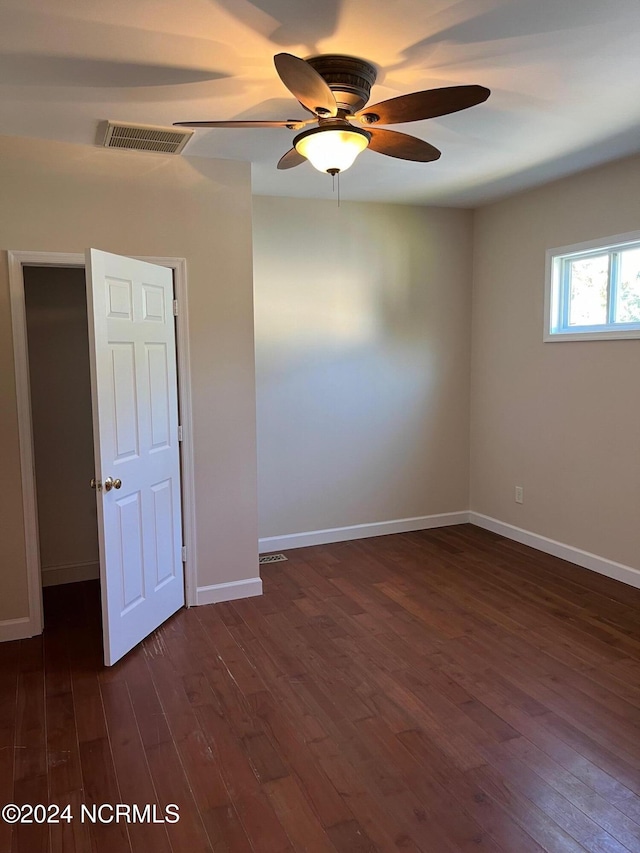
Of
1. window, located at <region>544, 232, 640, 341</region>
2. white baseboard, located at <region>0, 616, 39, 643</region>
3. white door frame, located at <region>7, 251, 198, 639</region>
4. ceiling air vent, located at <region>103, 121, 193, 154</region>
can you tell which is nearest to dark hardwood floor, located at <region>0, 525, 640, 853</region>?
white baseboard, located at <region>0, 616, 39, 643</region>

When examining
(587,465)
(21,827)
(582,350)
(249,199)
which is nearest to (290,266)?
(249,199)

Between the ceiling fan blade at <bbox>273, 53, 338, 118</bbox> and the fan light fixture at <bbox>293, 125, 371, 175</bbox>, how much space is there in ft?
0.25

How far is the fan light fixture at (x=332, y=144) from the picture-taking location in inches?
86.7

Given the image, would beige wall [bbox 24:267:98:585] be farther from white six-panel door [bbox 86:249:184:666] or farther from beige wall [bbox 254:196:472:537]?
beige wall [bbox 254:196:472:537]

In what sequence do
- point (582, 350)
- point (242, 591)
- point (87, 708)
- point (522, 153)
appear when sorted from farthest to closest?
point (582, 350) < point (242, 591) < point (522, 153) < point (87, 708)

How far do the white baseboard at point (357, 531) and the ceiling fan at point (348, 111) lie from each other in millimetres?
2924

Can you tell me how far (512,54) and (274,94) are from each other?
1.00 meters

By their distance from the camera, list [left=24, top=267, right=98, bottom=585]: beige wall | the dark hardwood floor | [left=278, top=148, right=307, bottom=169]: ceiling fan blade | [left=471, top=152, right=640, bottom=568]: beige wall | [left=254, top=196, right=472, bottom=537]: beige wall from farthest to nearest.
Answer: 1. [left=254, top=196, right=472, bottom=537]: beige wall
2. [left=24, top=267, right=98, bottom=585]: beige wall
3. [left=471, top=152, right=640, bottom=568]: beige wall
4. [left=278, top=148, right=307, bottom=169]: ceiling fan blade
5. the dark hardwood floor

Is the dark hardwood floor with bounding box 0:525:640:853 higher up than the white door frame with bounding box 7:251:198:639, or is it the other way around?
the white door frame with bounding box 7:251:198:639

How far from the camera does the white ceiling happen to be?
201 centimetres

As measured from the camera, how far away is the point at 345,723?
2.50 m

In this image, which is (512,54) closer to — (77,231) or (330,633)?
(77,231)

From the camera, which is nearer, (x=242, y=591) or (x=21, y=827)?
(x=21, y=827)

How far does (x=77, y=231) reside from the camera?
10.7 ft
